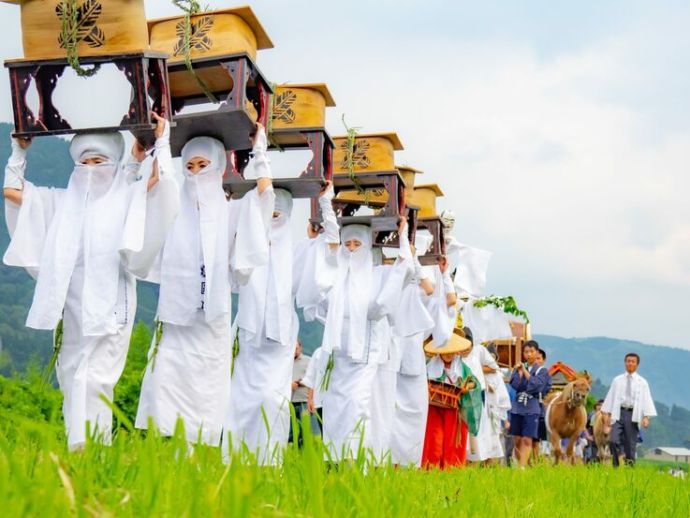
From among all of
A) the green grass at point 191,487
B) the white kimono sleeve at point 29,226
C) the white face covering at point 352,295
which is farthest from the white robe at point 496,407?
the green grass at point 191,487

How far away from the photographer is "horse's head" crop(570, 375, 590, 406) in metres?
17.8

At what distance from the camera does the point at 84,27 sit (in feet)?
19.5

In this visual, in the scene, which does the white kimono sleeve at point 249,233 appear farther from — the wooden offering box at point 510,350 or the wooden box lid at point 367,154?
the wooden offering box at point 510,350

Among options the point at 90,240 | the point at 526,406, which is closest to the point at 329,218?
the point at 90,240

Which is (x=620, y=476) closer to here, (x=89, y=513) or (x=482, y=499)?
(x=482, y=499)

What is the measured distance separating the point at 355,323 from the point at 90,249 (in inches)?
165

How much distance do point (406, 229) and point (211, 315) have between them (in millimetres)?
3998

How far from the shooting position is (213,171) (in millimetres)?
7297

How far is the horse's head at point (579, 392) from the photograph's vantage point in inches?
702

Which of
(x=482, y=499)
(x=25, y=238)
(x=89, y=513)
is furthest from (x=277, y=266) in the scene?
(x=89, y=513)

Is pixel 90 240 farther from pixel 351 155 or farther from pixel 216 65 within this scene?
pixel 351 155

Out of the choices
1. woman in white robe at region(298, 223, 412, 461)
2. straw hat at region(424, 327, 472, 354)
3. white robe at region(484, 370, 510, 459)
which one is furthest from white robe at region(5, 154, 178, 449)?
white robe at region(484, 370, 510, 459)

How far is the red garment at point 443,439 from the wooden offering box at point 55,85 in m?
7.44

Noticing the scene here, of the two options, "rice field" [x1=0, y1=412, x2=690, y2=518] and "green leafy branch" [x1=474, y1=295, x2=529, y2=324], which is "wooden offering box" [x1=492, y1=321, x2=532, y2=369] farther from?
"rice field" [x1=0, y1=412, x2=690, y2=518]
